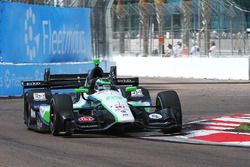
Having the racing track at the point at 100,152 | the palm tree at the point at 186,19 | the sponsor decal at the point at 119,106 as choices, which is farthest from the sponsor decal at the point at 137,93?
the palm tree at the point at 186,19

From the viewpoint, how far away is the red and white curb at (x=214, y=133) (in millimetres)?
11461

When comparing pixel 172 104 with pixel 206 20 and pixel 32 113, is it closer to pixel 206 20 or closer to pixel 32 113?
pixel 32 113

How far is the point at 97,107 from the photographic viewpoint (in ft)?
40.2

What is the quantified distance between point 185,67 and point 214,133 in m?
21.5

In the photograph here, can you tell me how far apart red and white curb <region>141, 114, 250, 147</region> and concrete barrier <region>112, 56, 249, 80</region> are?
16.8 m

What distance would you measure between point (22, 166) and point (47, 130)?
13.2 feet

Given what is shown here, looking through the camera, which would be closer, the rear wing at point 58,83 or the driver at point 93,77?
the driver at point 93,77

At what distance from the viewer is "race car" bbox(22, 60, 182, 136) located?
38.8ft

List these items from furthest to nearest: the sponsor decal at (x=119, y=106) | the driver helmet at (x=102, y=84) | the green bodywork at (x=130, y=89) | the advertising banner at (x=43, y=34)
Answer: the advertising banner at (x=43, y=34)
the green bodywork at (x=130, y=89)
the driver helmet at (x=102, y=84)
the sponsor decal at (x=119, y=106)

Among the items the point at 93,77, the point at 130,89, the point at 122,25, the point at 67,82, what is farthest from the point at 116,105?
the point at 122,25

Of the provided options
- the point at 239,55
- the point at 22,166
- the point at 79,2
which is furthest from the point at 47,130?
the point at 239,55

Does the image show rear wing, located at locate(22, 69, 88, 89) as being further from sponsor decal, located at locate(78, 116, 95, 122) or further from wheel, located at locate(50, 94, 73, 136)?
sponsor decal, located at locate(78, 116, 95, 122)

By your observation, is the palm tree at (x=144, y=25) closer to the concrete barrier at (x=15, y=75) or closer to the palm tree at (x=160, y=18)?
the palm tree at (x=160, y=18)

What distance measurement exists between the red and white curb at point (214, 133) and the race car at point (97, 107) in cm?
33
